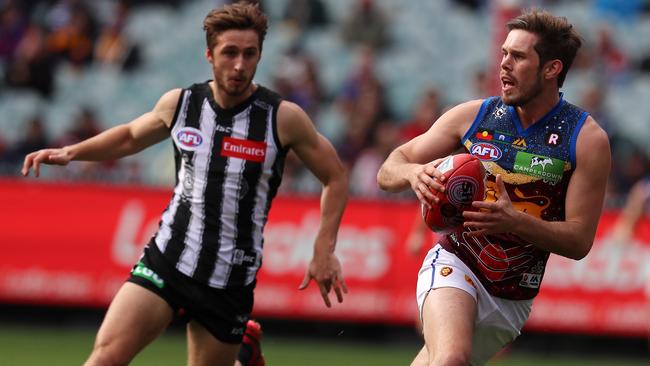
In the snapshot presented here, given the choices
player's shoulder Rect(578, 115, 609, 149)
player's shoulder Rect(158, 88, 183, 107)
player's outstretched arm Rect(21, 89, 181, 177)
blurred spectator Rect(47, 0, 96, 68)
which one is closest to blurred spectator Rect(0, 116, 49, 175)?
blurred spectator Rect(47, 0, 96, 68)

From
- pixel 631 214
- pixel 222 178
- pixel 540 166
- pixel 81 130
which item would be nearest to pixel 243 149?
pixel 222 178

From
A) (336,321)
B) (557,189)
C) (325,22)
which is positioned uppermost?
(325,22)

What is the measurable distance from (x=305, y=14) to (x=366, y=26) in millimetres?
910

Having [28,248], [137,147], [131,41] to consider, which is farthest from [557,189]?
[131,41]

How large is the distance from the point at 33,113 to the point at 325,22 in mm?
4003

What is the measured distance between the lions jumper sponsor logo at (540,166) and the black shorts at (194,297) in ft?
5.77

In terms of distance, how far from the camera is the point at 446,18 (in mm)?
16859

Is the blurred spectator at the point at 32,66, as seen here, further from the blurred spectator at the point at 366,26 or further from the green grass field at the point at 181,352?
the green grass field at the point at 181,352

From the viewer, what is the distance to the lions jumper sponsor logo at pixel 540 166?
6016mm

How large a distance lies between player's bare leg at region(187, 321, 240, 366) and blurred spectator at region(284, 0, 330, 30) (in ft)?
33.9

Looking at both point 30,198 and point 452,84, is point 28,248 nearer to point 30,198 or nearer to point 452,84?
point 30,198

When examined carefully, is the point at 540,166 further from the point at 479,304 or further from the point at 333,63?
the point at 333,63

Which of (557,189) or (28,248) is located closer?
(557,189)

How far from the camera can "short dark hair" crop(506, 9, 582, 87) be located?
6.02 metres
